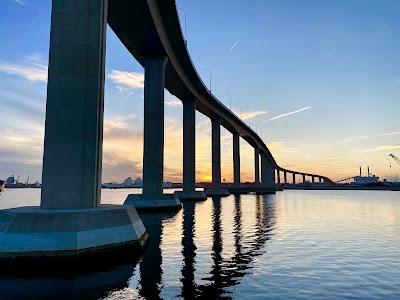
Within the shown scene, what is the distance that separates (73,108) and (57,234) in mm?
6513

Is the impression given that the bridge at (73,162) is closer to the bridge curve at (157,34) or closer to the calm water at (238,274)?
the calm water at (238,274)

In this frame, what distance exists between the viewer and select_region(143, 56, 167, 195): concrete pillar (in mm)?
39047

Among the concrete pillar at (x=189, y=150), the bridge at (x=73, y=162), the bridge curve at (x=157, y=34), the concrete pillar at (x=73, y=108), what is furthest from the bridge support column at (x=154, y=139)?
the concrete pillar at (x=189, y=150)

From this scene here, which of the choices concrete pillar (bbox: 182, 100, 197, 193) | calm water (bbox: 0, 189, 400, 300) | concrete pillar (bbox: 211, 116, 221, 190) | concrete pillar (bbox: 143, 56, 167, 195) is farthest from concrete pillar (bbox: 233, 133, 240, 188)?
calm water (bbox: 0, 189, 400, 300)

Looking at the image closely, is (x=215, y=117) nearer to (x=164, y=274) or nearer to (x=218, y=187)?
(x=218, y=187)

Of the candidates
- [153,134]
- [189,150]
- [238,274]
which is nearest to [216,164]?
[189,150]

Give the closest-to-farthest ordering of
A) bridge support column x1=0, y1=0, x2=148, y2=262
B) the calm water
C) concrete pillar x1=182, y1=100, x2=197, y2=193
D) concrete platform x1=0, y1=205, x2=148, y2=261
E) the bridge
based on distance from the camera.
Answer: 1. the calm water
2. concrete platform x1=0, y1=205, x2=148, y2=261
3. the bridge
4. bridge support column x1=0, y1=0, x2=148, y2=262
5. concrete pillar x1=182, y1=100, x2=197, y2=193

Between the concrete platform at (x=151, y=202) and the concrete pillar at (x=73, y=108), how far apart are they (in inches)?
807

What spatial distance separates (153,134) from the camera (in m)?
39.2

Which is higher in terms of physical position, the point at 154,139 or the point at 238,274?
the point at 154,139

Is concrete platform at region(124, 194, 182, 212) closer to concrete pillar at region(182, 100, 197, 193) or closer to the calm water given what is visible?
the calm water

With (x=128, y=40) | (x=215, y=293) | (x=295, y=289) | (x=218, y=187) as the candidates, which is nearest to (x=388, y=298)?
(x=295, y=289)

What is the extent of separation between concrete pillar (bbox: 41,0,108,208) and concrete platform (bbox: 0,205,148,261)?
2127 millimetres

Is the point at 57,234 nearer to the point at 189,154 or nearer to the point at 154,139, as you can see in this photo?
the point at 154,139
